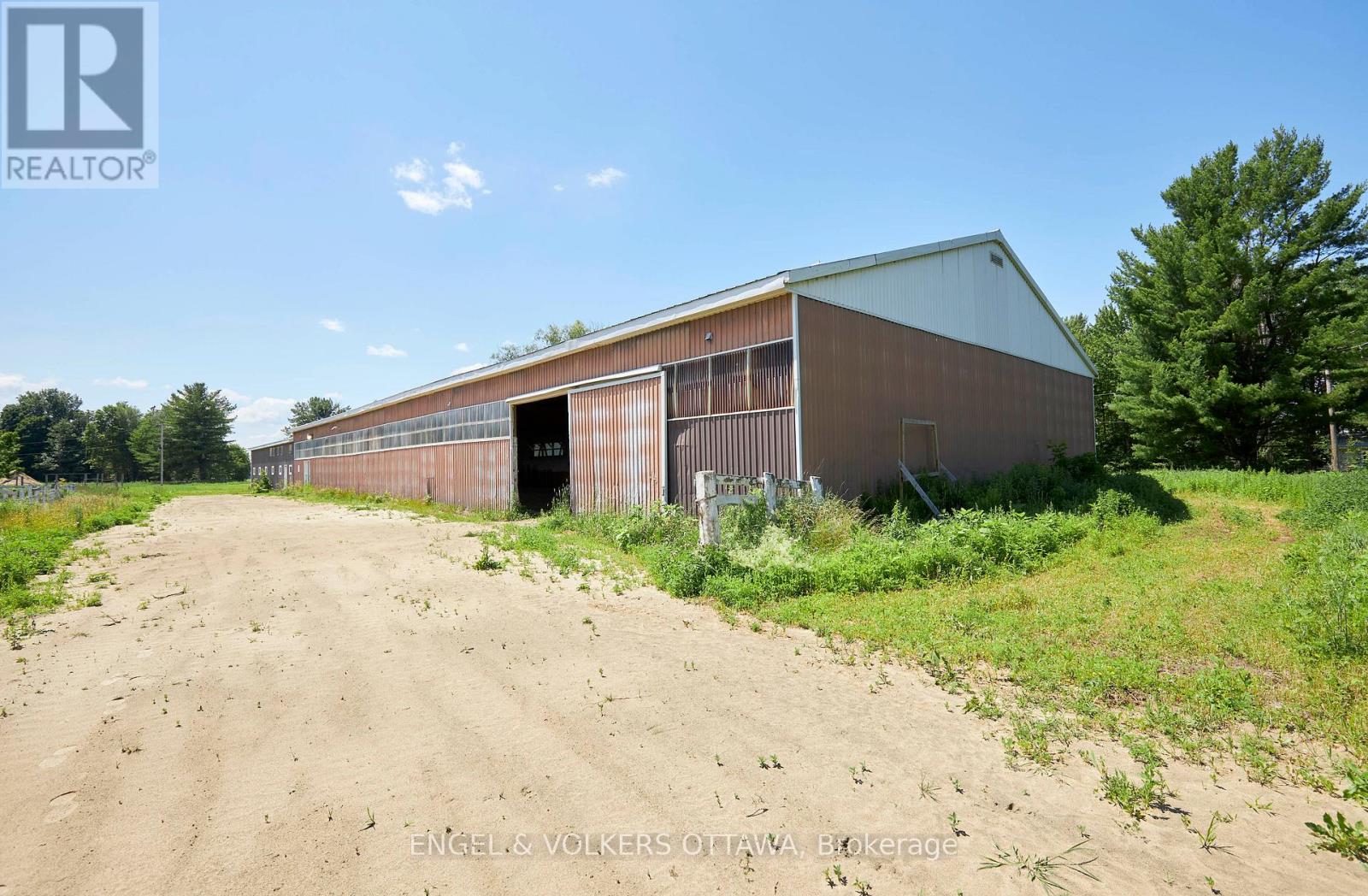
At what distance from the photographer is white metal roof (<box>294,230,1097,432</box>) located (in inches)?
447

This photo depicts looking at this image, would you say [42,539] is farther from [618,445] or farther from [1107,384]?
[1107,384]

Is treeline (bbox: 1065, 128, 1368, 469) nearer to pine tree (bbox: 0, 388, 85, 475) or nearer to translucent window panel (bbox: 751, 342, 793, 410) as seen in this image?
translucent window panel (bbox: 751, 342, 793, 410)

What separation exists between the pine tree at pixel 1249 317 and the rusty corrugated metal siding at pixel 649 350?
64.8 ft

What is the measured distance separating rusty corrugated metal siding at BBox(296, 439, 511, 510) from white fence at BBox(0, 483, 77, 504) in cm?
1017

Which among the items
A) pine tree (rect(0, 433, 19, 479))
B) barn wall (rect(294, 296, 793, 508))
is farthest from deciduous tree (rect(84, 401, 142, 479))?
pine tree (rect(0, 433, 19, 479))

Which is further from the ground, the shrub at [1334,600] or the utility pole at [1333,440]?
the utility pole at [1333,440]

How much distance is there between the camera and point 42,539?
38.4 feet

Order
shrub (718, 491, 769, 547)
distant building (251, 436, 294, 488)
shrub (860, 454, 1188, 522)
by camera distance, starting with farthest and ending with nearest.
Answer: distant building (251, 436, 294, 488) < shrub (860, 454, 1188, 522) < shrub (718, 491, 769, 547)

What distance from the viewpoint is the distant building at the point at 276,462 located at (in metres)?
41.7

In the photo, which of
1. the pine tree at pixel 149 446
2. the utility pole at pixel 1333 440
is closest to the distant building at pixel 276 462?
the pine tree at pixel 149 446

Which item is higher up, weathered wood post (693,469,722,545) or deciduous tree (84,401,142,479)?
deciduous tree (84,401,142,479)

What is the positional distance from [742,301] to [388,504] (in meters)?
18.6

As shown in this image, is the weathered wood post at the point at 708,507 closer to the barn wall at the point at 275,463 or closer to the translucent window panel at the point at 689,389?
the translucent window panel at the point at 689,389

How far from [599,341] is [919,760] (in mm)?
13141
